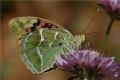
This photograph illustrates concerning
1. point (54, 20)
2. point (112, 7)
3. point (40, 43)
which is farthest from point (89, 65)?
point (54, 20)

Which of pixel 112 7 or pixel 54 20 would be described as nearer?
pixel 112 7

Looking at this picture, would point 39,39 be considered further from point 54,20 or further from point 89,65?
point 54,20

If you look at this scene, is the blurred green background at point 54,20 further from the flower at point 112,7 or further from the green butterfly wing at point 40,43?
the flower at point 112,7

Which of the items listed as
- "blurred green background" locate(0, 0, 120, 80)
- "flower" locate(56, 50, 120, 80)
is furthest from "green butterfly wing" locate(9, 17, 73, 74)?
"blurred green background" locate(0, 0, 120, 80)

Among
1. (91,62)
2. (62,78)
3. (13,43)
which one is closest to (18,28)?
(91,62)

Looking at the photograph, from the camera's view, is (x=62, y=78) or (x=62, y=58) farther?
(x=62, y=78)

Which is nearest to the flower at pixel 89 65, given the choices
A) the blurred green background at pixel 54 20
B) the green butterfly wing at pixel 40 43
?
the green butterfly wing at pixel 40 43

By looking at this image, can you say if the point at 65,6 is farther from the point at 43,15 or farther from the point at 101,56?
the point at 101,56
